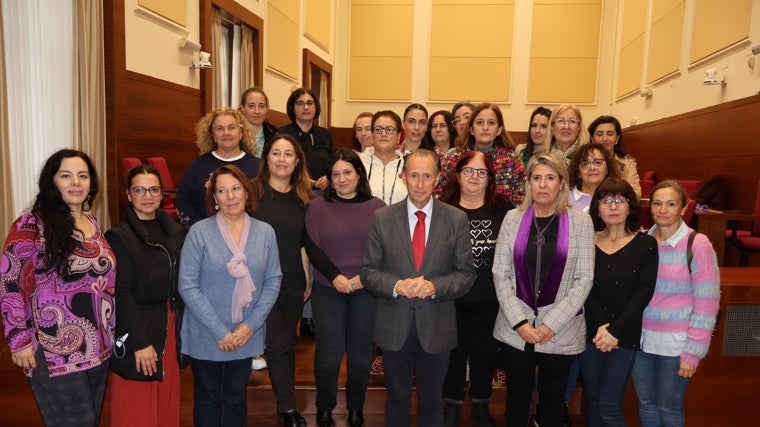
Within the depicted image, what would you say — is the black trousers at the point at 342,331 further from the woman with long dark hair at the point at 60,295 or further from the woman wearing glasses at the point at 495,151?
the woman with long dark hair at the point at 60,295

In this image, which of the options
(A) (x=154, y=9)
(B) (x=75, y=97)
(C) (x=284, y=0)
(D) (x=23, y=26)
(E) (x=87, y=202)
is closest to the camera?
(E) (x=87, y=202)

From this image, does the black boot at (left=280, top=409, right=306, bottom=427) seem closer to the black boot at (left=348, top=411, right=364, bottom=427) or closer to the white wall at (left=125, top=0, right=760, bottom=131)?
the black boot at (left=348, top=411, right=364, bottom=427)

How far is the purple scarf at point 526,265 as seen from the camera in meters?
2.25

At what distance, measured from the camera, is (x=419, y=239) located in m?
2.33

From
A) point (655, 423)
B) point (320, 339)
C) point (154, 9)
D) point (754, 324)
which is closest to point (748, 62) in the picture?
point (754, 324)

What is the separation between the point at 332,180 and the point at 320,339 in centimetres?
82

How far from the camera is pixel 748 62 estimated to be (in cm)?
523

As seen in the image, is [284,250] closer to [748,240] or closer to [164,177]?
[164,177]

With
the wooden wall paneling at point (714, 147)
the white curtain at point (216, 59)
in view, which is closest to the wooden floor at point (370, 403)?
the wooden wall paneling at point (714, 147)

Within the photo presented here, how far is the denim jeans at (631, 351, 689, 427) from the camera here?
2.31 m

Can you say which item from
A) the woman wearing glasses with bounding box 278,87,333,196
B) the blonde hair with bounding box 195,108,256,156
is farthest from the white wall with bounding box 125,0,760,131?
the blonde hair with bounding box 195,108,256,156

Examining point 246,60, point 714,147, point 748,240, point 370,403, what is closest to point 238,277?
point 370,403

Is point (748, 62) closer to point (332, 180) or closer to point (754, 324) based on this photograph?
point (754, 324)

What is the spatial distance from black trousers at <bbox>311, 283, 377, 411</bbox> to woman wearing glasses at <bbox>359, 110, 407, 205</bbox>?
2.04 ft
